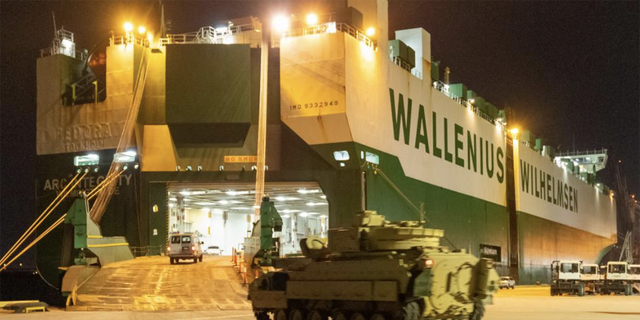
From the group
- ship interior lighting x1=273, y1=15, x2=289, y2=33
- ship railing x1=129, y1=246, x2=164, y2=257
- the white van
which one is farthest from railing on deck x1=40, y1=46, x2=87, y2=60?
the white van

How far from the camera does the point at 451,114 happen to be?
56.5m

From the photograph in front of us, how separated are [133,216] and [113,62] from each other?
8775 mm

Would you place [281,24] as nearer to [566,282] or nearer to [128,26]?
[128,26]

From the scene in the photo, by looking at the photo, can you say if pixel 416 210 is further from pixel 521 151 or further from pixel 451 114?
pixel 521 151

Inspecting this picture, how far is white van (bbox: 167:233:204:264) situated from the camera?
1308 inches

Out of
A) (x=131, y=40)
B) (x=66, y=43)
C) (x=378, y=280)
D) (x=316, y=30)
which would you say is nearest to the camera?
(x=378, y=280)

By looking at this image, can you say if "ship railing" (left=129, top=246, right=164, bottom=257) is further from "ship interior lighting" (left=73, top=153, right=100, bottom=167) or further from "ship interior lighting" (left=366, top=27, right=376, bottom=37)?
"ship interior lighting" (left=366, top=27, right=376, bottom=37)

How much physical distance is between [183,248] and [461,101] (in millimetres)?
34018

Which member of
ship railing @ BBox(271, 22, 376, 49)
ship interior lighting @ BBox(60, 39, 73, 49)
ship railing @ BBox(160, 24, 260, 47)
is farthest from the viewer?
ship interior lighting @ BBox(60, 39, 73, 49)

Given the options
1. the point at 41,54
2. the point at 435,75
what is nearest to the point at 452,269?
the point at 41,54

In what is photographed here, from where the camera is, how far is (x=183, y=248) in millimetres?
33344

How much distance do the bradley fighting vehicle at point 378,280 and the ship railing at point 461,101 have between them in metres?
37.5

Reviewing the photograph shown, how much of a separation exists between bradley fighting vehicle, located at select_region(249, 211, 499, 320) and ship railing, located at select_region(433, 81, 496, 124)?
123ft

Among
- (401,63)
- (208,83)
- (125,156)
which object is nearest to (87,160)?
(125,156)
